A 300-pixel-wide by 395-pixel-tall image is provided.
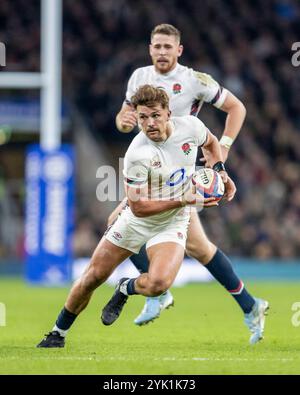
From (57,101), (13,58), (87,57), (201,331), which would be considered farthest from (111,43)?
(201,331)

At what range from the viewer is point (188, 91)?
28.5 feet

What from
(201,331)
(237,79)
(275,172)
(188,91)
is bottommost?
(201,331)

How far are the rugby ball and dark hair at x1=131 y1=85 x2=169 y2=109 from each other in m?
0.52

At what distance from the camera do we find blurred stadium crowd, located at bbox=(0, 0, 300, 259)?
1933 centimetres

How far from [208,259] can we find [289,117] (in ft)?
42.6

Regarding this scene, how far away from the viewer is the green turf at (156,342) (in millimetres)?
6812

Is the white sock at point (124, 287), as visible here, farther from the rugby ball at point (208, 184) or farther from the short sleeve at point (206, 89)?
the short sleeve at point (206, 89)

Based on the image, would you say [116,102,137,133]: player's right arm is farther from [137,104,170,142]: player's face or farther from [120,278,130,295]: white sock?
[120,278,130,295]: white sock

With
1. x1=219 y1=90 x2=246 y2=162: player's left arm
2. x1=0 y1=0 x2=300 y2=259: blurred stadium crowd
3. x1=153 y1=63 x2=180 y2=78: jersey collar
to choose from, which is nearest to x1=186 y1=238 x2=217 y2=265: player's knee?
x1=219 y1=90 x2=246 y2=162: player's left arm

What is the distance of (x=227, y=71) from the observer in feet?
69.1

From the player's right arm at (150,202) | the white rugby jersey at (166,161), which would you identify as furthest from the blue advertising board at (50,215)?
the player's right arm at (150,202)

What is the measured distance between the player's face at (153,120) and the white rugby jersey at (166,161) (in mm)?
136

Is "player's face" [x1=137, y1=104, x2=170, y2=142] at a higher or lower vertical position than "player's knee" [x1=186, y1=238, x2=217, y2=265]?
higher

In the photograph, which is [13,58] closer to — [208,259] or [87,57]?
[87,57]
